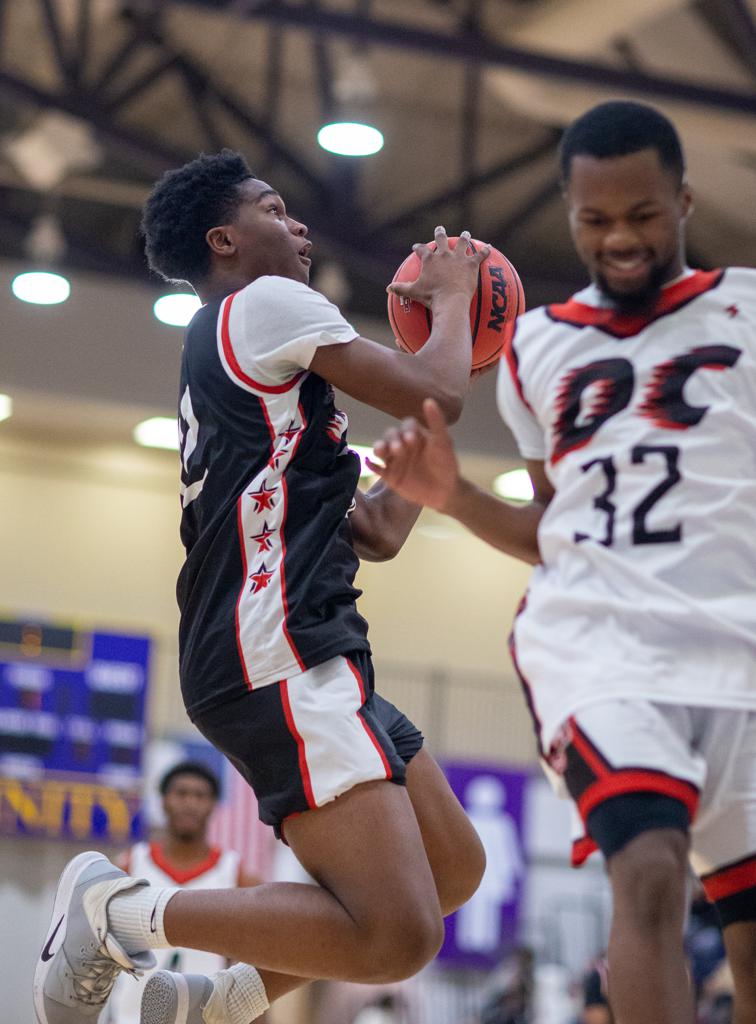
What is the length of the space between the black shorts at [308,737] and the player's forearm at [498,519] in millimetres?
571

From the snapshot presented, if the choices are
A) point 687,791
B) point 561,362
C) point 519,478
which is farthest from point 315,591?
point 519,478

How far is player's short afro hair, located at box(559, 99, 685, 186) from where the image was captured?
109 inches

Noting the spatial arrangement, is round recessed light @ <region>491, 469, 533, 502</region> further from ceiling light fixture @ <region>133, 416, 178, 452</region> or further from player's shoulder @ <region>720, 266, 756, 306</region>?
player's shoulder @ <region>720, 266, 756, 306</region>

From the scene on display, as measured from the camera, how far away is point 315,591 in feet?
11.2

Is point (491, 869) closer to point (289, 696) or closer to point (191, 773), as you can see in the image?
point (191, 773)

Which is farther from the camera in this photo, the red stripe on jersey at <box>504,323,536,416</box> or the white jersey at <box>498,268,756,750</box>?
the red stripe on jersey at <box>504,323,536,416</box>

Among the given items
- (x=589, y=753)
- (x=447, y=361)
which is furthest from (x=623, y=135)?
(x=589, y=753)

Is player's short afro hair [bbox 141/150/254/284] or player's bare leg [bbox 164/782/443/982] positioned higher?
player's short afro hair [bbox 141/150/254/284]

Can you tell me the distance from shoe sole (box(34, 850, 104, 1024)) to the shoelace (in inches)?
3.2

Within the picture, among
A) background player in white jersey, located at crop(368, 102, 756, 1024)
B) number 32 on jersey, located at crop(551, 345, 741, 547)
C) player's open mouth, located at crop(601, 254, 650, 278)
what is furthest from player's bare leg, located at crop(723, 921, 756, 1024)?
player's open mouth, located at crop(601, 254, 650, 278)

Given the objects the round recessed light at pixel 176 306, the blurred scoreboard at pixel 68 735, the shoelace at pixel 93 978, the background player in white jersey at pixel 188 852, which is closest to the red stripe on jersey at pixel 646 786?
the shoelace at pixel 93 978

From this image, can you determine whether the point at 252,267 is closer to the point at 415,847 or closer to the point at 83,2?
the point at 415,847

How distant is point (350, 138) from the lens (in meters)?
8.92

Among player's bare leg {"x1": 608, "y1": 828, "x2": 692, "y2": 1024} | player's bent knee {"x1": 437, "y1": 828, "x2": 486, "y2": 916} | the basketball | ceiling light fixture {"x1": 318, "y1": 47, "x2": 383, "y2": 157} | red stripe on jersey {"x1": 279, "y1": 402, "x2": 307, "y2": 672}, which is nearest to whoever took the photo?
player's bare leg {"x1": 608, "y1": 828, "x2": 692, "y2": 1024}
